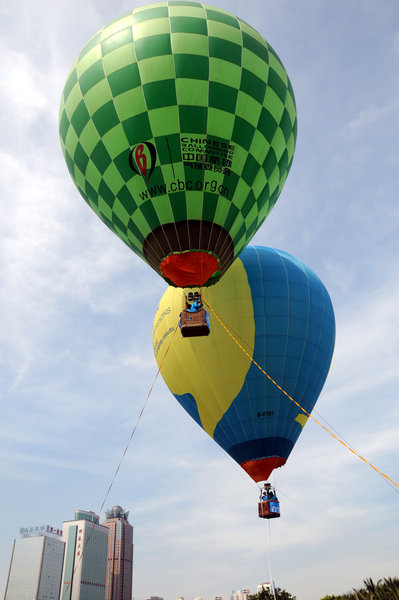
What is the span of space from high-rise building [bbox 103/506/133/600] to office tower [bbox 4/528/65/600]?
675 inches

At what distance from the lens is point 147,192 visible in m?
13.1

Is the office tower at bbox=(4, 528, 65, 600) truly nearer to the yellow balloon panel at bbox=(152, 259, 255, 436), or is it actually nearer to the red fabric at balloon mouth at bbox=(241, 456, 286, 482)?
the yellow balloon panel at bbox=(152, 259, 255, 436)

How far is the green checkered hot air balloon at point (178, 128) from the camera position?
12.7 metres

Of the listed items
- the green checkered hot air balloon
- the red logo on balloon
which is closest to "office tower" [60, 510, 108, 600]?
the green checkered hot air balloon

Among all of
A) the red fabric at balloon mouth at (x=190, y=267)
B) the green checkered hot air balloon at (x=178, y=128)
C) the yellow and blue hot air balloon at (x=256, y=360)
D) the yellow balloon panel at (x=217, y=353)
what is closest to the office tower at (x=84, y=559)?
the yellow balloon panel at (x=217, y=353)

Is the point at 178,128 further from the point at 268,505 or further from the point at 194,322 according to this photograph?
the point at 268,505

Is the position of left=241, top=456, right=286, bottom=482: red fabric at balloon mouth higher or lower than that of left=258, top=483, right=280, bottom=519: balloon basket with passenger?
higher

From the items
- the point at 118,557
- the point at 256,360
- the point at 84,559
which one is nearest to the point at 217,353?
the point at 256,360

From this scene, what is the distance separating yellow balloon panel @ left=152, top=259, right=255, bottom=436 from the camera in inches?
740

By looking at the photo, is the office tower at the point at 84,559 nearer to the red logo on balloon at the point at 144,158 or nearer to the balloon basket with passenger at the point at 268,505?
the balloon basket with passenger at the point at 268,505

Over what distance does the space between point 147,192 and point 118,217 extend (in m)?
1.41

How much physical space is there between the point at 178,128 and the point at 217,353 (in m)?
9.39

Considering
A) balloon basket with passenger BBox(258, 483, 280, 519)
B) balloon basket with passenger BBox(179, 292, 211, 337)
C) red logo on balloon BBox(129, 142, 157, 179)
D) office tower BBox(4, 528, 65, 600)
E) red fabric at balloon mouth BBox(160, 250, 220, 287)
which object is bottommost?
balloon basket with passenger BBox(258, 483, 280, 519)

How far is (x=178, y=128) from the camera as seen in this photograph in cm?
1268
